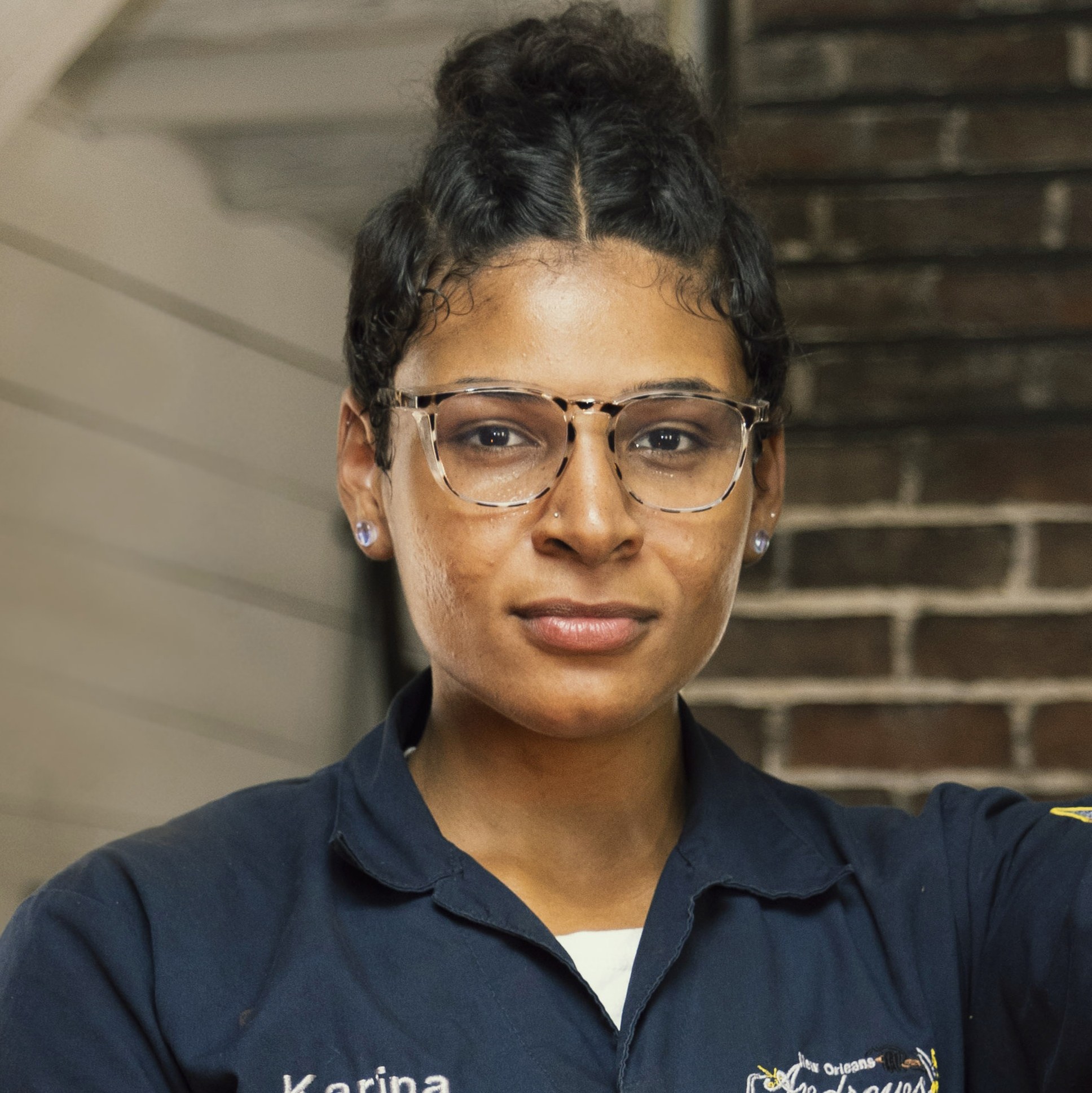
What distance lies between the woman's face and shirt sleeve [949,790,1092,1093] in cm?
34

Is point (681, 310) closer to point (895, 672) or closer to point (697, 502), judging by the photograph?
point (697, 502)

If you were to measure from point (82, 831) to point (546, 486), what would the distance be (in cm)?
128

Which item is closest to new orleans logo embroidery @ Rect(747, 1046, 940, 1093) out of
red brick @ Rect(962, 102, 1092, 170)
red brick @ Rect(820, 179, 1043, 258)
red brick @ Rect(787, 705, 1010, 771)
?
red brick @ Rect(787, 705, 1010, 771)

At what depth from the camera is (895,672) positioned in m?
1.92

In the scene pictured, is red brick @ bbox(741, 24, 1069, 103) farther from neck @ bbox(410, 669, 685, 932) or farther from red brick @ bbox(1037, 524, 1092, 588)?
neck @ bbox(410, 669, 685, 932)

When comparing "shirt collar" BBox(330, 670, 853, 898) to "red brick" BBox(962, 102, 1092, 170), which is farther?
"red brick" BBox(962, 102, 1092, 170)

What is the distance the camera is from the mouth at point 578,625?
1195mm

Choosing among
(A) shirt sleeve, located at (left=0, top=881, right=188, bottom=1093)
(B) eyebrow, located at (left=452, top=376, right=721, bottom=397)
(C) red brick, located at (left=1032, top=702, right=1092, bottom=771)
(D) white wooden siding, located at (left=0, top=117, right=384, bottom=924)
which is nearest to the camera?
(A) shirt sleeve, located at (left=0, top=881, right=188, bottom=1093)

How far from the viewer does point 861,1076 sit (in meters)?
1.20

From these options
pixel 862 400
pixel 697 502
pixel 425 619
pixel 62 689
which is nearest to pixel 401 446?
pixel 425 619

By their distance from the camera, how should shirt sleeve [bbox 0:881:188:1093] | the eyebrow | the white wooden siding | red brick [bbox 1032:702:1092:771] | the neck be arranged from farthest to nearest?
the white wooden siding
red brick [bbox 1032:702:1092:771]
the neck
the eyebrow
shirt sleeve [bbox 0:881:188:1093]

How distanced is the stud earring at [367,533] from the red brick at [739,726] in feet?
2.31

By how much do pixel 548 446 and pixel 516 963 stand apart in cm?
45

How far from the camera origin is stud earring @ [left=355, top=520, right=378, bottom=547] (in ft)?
4.63
